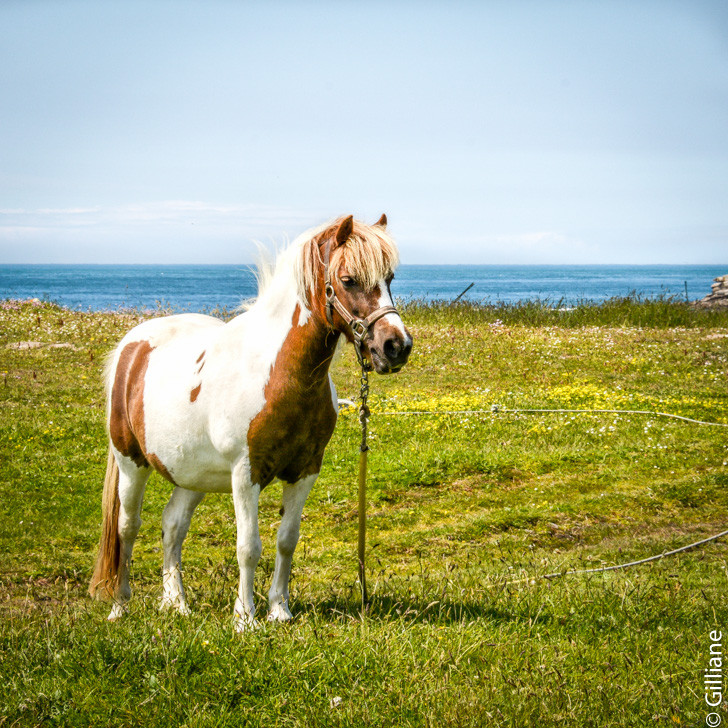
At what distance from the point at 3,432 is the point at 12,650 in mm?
8171

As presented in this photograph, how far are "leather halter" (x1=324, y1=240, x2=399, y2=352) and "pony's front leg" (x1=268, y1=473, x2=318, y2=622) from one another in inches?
45.6

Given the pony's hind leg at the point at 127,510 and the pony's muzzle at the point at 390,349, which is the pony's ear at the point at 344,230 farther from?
the pony's hind leg at the point at 127,510

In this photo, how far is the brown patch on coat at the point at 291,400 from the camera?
15.4 ft

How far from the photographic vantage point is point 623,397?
535 inches

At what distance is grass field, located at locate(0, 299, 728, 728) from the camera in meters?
3.75

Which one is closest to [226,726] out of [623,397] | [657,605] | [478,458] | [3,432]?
[657,605]

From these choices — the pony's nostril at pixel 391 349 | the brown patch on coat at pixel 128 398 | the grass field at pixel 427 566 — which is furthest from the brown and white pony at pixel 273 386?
the grass field at pixel 427 566

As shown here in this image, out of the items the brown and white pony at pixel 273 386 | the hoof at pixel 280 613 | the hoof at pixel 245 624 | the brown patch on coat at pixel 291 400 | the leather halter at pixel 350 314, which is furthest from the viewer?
the hoof at pixel 280 613

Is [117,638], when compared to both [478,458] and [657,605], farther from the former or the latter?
[478,458]

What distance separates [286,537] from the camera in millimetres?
5023

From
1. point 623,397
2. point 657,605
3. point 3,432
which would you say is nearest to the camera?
point 657,605

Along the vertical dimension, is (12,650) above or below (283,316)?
below

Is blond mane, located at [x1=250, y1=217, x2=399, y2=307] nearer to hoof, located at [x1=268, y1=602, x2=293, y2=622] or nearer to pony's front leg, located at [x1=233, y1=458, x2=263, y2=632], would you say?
pony's front leg, located at [x1=233, y1=458, x2=263, y2=632]

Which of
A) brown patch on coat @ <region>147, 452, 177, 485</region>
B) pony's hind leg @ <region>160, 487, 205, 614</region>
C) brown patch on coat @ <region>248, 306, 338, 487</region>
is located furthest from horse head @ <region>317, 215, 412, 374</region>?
pony's hind leg @ <region>160, 487, 205, 614</region>
